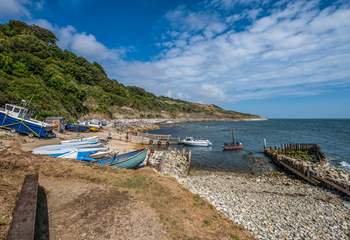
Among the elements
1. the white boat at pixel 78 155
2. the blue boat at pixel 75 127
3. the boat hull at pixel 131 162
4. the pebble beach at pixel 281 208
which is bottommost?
the pebble beach at pixel 281 208

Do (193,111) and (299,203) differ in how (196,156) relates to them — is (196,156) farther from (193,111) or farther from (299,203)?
(193,111)

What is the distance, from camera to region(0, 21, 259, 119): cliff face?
141 feet

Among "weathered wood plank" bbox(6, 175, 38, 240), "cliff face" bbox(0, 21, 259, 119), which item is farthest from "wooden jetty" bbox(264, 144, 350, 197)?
"cliff face" bbox(0, 21, 259, 119)

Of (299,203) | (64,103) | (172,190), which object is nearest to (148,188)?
(172,190)

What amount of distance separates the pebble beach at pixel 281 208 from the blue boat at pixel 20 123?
2130 centimetres

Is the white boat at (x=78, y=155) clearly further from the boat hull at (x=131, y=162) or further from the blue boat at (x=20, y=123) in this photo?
the blue boat at (x=20, y=123)

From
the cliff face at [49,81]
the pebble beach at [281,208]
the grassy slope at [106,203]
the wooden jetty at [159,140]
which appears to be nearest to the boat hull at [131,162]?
the grassy slope at [106,203]

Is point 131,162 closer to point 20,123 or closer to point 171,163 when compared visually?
point 171,163

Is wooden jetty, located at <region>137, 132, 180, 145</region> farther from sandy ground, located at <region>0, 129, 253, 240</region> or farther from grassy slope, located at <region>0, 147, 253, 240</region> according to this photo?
sandy ground, located at <region>0, 129, 253, 240</region>

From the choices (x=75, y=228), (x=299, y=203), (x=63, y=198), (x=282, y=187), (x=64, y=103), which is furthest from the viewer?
(x=64, y=103)

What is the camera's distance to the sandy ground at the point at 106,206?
6.90 meters

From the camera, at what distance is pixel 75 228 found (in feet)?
22.4

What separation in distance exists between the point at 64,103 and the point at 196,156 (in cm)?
4337

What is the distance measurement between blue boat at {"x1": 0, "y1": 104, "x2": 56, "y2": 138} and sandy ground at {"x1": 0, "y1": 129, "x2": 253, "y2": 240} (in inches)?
637
